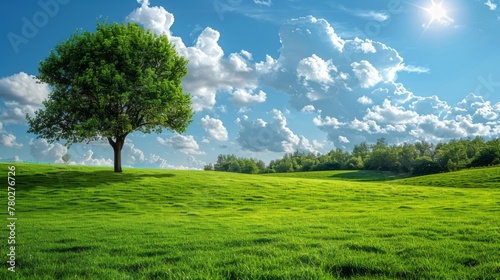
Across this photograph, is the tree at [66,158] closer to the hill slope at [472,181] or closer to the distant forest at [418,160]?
the hill slope at [472,181]

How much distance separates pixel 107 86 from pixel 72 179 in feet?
39.7

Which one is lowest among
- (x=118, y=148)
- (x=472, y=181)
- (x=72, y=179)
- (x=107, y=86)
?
(x=472, y=181)

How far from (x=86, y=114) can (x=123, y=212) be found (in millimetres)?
23673

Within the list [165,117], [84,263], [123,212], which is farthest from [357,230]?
[165,117]

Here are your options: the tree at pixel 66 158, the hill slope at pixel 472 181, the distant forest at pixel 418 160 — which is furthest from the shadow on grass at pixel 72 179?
the distant forest at pixel 418 160

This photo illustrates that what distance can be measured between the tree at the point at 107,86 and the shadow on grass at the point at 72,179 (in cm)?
459

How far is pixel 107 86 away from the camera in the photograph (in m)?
43.3

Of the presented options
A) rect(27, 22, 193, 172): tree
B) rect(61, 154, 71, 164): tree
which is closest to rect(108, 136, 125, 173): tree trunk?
rect(27, 22, 193, 172): tree

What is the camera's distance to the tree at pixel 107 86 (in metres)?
43.9

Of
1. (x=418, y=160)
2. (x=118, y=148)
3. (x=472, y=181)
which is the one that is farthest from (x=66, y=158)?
(x=418, y=160)

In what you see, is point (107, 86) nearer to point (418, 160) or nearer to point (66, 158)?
point (66, 158)

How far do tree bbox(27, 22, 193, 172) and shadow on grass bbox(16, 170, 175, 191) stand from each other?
15.1 feet

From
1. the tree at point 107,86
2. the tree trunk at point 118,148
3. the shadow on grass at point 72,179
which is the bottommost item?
the shadow on grass at point 72,179

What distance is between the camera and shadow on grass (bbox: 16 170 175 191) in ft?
128
